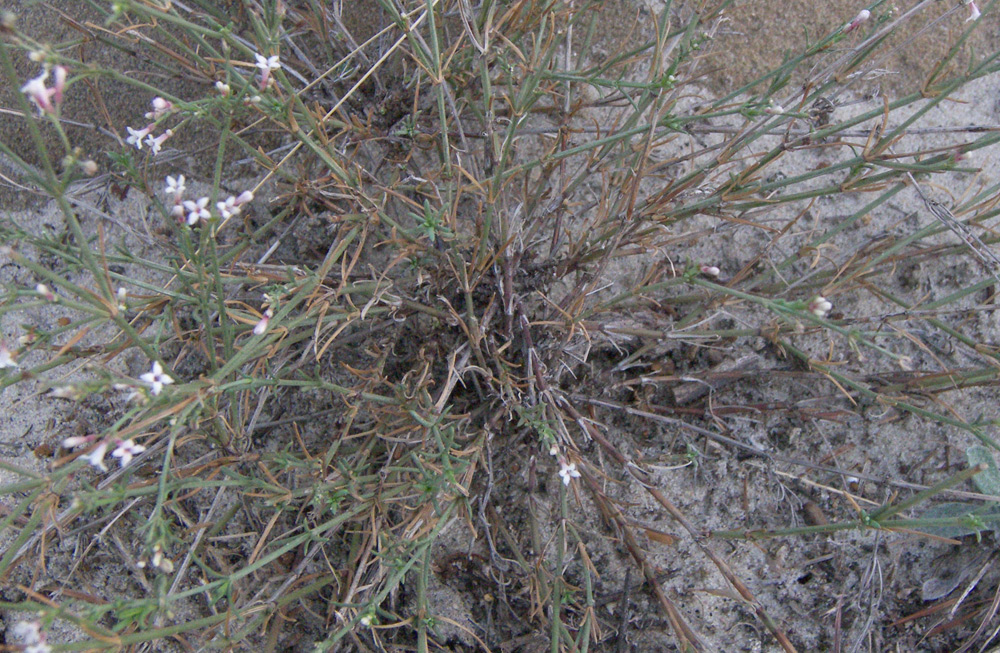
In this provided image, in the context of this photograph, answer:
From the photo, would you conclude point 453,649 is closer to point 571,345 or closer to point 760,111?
point 571,345

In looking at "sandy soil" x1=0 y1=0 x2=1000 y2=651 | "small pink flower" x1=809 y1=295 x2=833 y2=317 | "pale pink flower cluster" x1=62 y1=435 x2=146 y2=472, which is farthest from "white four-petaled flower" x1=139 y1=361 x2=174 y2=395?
"small pink flower" x1=809 y1=295 x2=833 y2=317

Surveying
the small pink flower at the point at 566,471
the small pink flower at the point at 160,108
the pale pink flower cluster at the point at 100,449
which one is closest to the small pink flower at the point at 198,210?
the small pink flower at the point at 160,108

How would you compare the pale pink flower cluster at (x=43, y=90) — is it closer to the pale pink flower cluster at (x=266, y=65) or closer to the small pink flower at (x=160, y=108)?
the small pink flower at (x=160, y=108)

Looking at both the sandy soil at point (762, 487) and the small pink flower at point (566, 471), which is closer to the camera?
the small pink flower at point (566, 471)

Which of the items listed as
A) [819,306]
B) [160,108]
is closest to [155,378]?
[160,108]

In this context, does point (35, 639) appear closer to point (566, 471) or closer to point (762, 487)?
point (566, 471)

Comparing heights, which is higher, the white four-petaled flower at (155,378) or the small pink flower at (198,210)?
the small pink flower at (198,210)

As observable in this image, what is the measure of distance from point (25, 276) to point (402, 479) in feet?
5.42

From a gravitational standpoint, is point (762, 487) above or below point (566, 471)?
below

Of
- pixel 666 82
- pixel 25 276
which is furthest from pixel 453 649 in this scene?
pixel 25 276

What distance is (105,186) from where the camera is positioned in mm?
2562

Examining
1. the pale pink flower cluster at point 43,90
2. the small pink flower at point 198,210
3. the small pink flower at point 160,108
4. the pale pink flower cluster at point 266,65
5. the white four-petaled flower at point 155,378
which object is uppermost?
the pale pink flower cluster at point 266,65

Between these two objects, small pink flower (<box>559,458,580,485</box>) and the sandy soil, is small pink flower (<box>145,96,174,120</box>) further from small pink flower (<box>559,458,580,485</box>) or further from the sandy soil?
small pink flower (<box>559,458,580,485</box>)

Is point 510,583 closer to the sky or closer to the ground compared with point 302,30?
closer to the ground
